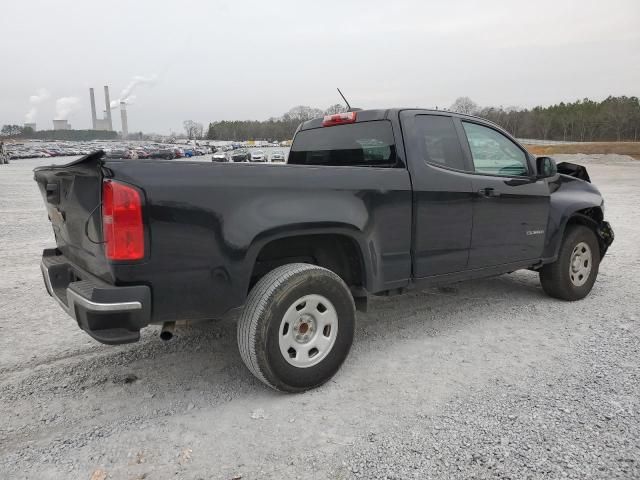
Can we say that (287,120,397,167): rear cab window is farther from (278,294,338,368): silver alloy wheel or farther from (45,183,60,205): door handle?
(45,183,60,205): door handle

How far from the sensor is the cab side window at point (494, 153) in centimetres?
437

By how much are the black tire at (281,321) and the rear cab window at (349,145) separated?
4.03 ft

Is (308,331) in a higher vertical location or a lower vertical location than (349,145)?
lower

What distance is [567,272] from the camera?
5.10 meters

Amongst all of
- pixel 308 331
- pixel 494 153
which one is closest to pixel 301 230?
pixel 308 331

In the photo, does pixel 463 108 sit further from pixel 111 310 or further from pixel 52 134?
pixel 52 134

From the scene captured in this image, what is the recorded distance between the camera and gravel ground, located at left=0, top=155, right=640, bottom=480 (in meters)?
2.54

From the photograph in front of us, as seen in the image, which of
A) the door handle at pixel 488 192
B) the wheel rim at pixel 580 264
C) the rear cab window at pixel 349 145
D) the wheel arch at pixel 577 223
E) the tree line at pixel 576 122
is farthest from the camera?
the tree line at pixel 576 122

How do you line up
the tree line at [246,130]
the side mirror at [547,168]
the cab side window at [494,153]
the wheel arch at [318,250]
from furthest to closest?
the tree line at [246,130] < the side mirror at [547,168] < the cab side window at [494,153] < the wheel arch at [318,250]

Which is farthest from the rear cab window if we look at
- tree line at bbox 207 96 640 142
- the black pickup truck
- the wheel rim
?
tree line at bbox 207 96 640 142

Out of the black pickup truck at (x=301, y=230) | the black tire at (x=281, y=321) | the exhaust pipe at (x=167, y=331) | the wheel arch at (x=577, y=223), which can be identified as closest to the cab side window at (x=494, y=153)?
the black pickup truck at (x=301, y=230)

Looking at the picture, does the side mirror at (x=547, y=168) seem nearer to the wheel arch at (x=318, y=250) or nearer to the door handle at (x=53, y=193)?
the wheel arch at (x=318, y=250)

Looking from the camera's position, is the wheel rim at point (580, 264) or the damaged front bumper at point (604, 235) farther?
the damaged front bumper at point (604, 235)

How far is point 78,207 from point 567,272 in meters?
4.57
